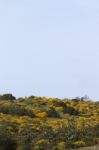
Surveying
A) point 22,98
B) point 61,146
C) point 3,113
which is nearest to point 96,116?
point 3,113

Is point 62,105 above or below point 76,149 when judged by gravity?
above

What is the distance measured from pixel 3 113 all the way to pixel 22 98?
10911 mm

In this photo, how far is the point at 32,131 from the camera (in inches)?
1188

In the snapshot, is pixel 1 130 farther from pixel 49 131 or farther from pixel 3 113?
pixel 3 113

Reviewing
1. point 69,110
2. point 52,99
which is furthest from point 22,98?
point 69,110

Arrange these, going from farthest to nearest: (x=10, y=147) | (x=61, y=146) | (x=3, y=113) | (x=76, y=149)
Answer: (x=3, y=113)
(x=10, y=147)
(x=61, y=146)
(x=76, y=149)

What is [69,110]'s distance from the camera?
4316cm

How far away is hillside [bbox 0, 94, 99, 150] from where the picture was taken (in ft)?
89.1

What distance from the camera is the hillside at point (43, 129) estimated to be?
27.2 m

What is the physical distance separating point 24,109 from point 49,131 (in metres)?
11.1

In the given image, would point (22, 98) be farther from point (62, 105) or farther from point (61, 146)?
point (61, 146)

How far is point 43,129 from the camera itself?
30828 millimetres

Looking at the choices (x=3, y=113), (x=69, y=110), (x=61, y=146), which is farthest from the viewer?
(x=69, y=110)

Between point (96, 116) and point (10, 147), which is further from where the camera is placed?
point (96, 116)
